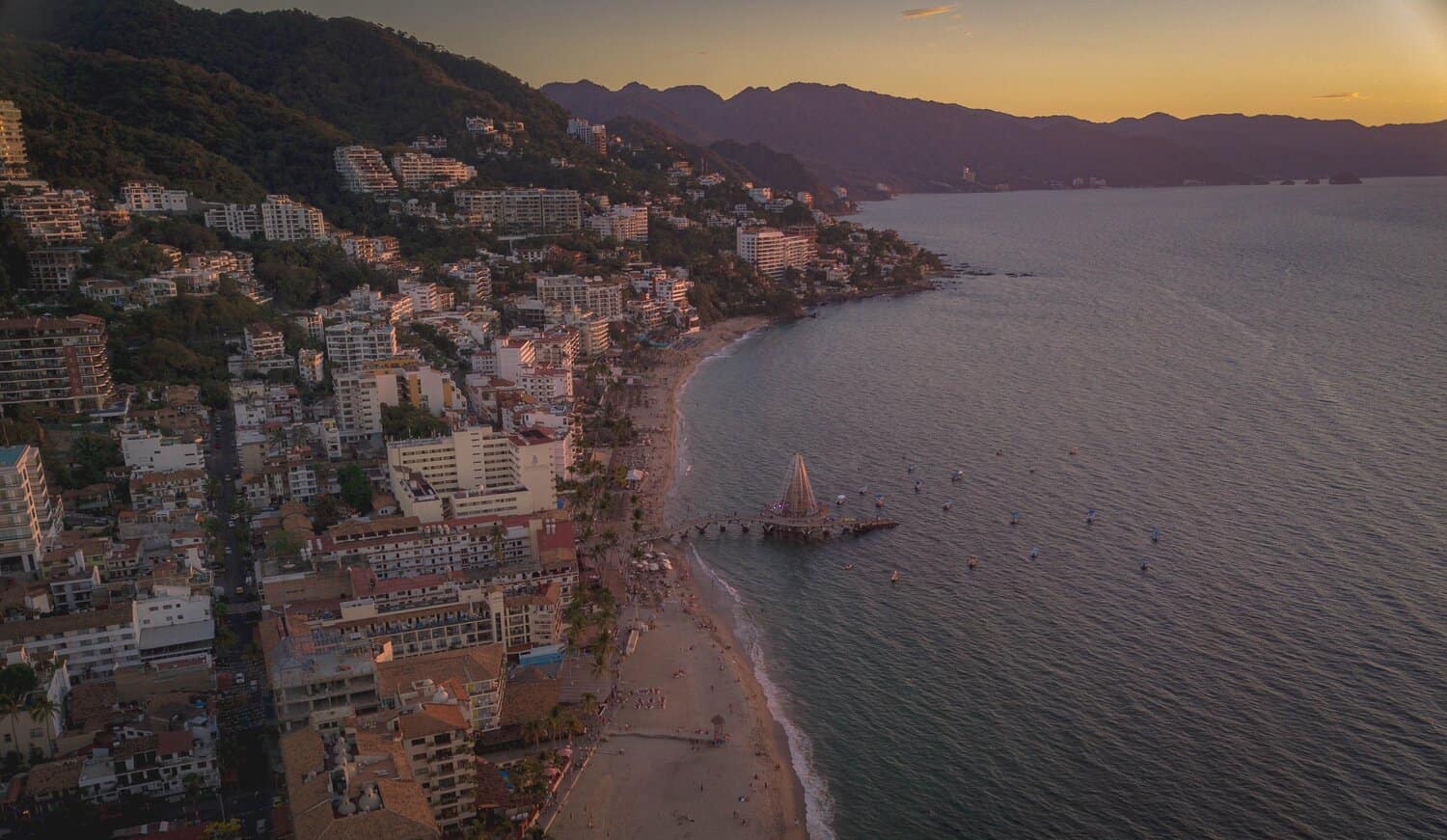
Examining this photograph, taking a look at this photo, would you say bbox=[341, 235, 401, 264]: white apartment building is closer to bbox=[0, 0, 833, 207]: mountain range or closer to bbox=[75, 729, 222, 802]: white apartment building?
bbox=[0, 0, 833, 207]: mountain range

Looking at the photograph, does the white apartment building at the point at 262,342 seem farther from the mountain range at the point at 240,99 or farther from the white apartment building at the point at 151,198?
the mountain range at the point at 240,99

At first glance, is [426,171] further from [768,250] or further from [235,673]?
[235,673]

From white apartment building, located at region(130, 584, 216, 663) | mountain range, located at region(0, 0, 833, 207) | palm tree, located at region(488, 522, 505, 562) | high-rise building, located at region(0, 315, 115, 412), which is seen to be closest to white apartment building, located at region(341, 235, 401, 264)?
mountain range, located at region(0, 0, 833, 207)

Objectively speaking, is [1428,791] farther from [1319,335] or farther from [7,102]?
[7,102]

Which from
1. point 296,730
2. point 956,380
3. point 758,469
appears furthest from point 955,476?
point 296,730

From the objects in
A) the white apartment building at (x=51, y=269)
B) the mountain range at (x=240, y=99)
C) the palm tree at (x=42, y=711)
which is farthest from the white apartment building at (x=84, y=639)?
the mountain range at (x=240, y=99)
